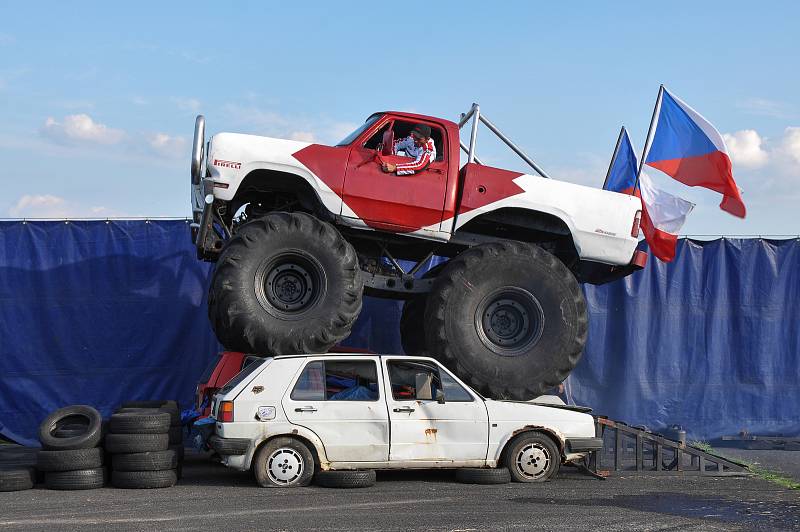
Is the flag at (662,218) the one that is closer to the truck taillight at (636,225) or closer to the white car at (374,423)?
the truck taillight at (636,225)

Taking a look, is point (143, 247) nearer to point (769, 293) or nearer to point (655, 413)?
point (655, 413)

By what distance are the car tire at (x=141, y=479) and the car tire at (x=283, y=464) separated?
3.04 ft

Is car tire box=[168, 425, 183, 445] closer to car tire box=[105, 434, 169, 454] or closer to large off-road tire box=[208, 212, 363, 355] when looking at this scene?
car tire box=[105, 434, 169, 454]

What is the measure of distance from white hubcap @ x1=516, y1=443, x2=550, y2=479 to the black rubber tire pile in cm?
351

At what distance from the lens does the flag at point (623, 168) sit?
1369 centimetres

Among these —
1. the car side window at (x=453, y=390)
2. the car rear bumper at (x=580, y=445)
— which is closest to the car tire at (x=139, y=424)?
the car side window at (x=453, y=390)

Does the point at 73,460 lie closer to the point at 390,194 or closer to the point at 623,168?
the point at 390,194

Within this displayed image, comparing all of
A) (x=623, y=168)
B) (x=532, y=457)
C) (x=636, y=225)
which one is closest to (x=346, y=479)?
(x=532, y=457)

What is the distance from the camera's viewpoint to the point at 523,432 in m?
9.60

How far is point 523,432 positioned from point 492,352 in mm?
1096

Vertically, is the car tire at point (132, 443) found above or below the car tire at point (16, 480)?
above

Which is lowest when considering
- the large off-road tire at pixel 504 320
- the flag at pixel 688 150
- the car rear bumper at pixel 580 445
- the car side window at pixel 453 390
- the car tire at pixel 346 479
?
the car tire at pixel 346 479

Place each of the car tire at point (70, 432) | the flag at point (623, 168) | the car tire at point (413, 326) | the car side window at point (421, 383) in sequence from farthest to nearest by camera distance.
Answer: the flag at point (623, 168) → the car tire at point (413, 326) → the car side window at point (421, 383) → the car tire at point (70, 432)

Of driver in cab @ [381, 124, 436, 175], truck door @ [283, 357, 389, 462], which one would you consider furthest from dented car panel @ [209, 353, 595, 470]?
driver in cab @ [381, 124, 436, 175]
